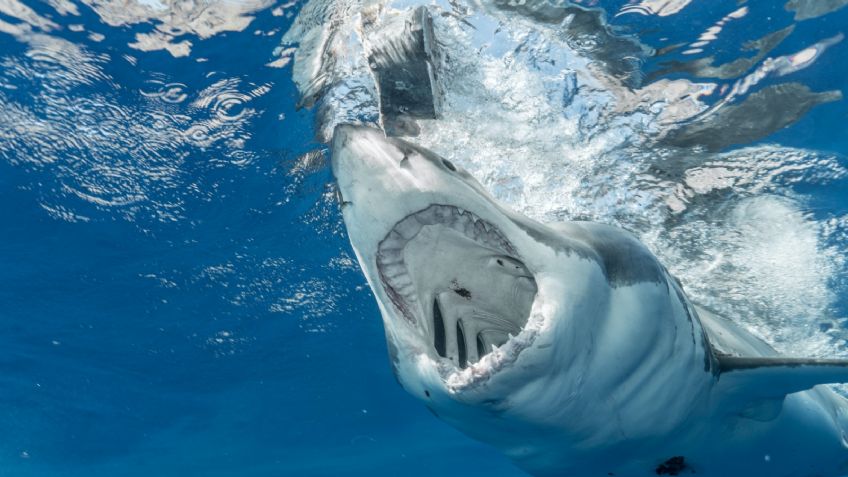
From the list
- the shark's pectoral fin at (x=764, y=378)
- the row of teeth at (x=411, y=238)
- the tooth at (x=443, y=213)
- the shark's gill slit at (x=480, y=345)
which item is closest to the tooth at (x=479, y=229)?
the row of teeth at (x=411, y=238)

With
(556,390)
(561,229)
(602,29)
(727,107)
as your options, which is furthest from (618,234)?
(727,107)

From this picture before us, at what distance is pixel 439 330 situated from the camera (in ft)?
10.8

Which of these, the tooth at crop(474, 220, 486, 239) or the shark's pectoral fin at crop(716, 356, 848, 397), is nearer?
the tooth at crop(474, 220, 486, 239)

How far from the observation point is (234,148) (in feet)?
26.5

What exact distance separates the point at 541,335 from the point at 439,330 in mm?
854

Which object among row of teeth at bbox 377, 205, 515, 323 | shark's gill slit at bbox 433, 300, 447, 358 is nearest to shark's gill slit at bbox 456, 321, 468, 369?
shark's gill slit at bbox 433, 300, 447, 358

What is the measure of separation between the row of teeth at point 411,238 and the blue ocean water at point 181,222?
372 centimetres

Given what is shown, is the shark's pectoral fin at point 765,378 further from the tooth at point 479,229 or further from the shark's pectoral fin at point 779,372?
the tooth at point 479,229

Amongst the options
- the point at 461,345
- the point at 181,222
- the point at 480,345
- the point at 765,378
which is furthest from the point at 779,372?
the point at 181,222

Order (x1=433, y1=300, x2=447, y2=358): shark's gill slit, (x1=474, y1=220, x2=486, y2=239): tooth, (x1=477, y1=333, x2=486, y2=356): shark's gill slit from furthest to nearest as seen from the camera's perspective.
Result: (x1=477, y1=333, x2=486, y2=356): shark's gill slit → (x1=433, y1=300, x2=447, y2=358): shark's gill slit → (x1=474, y1=220, x2=486, y2=239): tooth

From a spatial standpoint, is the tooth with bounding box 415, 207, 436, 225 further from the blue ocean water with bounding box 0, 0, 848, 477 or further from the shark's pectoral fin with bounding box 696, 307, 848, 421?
the blue ocean water with bounding box 0, 0, 848, 477

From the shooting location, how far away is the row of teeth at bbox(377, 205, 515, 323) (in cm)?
281

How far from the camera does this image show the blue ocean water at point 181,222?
6.13 meters

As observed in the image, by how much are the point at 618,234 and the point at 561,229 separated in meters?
0.52
